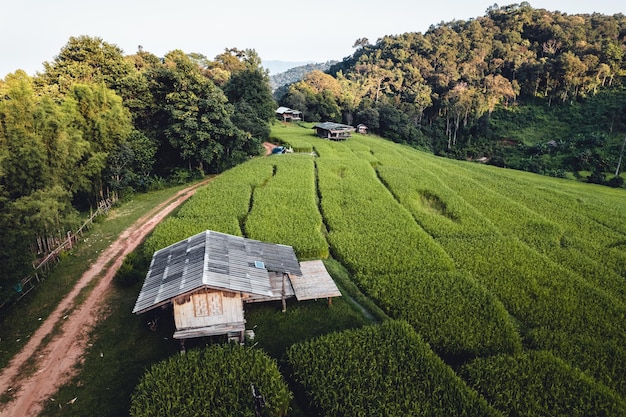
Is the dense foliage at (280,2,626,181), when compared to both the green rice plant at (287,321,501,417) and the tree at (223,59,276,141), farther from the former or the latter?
the green rice plant at (287,321,501,417)

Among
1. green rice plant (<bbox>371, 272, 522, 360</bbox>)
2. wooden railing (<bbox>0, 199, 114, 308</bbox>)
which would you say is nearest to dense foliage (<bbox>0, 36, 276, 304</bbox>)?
wooden railing (<bbox>0, 199, 114, 308</bbox>)

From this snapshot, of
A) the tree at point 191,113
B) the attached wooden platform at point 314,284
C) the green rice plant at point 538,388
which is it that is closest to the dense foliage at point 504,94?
the tree at point 191,113

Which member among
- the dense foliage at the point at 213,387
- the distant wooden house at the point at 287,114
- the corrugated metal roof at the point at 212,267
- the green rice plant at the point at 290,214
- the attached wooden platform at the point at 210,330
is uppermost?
the distant wooden house at the point at 287,114

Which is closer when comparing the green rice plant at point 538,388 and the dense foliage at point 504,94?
the green rice plant at point 538,388

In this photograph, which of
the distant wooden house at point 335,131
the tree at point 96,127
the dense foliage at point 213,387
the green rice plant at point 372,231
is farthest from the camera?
the distant wooden house at point 335,131

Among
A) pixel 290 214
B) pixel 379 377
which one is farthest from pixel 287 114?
pixel 379 377

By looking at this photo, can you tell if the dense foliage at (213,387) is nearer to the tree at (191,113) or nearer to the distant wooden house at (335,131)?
the tree at (191,113)
